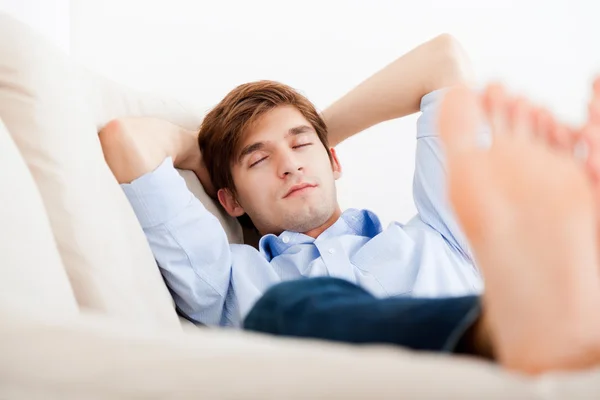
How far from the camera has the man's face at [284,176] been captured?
4.32 ft

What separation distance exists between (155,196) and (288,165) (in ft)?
0.94

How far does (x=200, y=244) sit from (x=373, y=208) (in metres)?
1.11

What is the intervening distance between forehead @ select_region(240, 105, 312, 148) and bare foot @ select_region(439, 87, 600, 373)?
0.83m

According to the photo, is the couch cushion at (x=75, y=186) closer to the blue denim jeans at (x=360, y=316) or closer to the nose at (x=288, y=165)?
the blue denim jeans at (x=360, y=316)

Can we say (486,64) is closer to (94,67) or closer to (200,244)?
(94,67)

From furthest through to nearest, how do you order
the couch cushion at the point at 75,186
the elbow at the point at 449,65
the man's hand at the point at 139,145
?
the elbow at the point at 449,65
the man's hand at the point at 139,145
the couch cushion at the point at 75,186

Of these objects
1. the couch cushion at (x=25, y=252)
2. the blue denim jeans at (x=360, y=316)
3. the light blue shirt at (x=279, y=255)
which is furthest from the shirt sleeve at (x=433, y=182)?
the couch cushion at (x=25, y=252)

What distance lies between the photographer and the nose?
1.30 m

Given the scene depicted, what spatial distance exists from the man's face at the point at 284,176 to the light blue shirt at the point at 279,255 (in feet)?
0.15

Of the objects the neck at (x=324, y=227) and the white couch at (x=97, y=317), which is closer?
the white couch at (x=97, y=317)

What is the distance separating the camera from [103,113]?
3.84 feet

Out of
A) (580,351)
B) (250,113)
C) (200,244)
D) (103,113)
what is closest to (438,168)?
(250,113)

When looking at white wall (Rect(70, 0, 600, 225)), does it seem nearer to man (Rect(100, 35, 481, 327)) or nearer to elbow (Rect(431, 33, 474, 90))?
man (Rect(100, 35, 481, 327))

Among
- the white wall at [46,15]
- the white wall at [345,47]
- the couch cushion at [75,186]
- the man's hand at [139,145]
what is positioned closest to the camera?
the couch cushion at [75,186]
